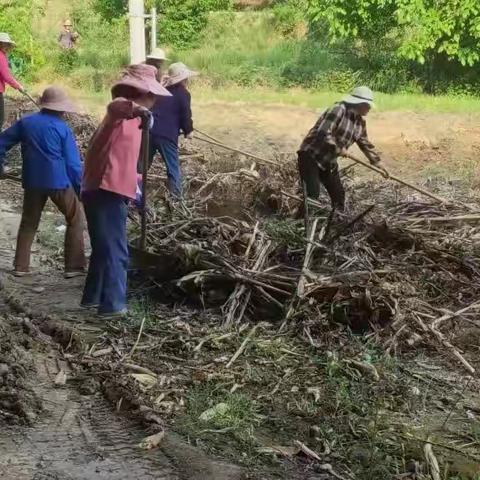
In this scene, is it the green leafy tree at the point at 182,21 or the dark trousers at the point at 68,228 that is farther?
the green leafy tree at the point at 182,21

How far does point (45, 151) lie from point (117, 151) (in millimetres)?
1074

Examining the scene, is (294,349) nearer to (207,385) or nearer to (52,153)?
(207,385)

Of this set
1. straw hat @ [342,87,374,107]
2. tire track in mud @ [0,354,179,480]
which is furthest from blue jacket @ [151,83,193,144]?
tire track in mud @ [0,354,179,480]

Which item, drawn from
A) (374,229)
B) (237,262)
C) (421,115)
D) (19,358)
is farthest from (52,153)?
(421,115)

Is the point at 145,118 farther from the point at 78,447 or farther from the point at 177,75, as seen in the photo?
the point at 177,75

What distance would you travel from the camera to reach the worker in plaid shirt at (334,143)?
23.3 feet

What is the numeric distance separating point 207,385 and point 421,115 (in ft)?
35.0

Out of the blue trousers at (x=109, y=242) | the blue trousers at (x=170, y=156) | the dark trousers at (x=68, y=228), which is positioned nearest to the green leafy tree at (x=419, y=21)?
the blue trousers at (x=170, y=156)

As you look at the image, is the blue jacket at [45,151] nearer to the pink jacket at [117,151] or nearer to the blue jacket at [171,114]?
the pink jacket at [117,151]

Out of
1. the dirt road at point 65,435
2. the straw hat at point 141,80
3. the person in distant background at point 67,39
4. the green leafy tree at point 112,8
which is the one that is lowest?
the dirt road at point 65,435

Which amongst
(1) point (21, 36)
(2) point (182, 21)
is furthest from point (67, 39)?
(2) point (182, 21)

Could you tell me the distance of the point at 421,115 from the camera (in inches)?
547

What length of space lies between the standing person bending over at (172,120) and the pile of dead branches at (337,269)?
4.37 feet

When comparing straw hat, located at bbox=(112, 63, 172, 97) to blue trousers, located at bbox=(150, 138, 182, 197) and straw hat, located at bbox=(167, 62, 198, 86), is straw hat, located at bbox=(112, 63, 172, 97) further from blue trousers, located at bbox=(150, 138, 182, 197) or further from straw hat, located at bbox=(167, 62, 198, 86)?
blue trousers, located at bbox=(150, 138, 182, 197)
